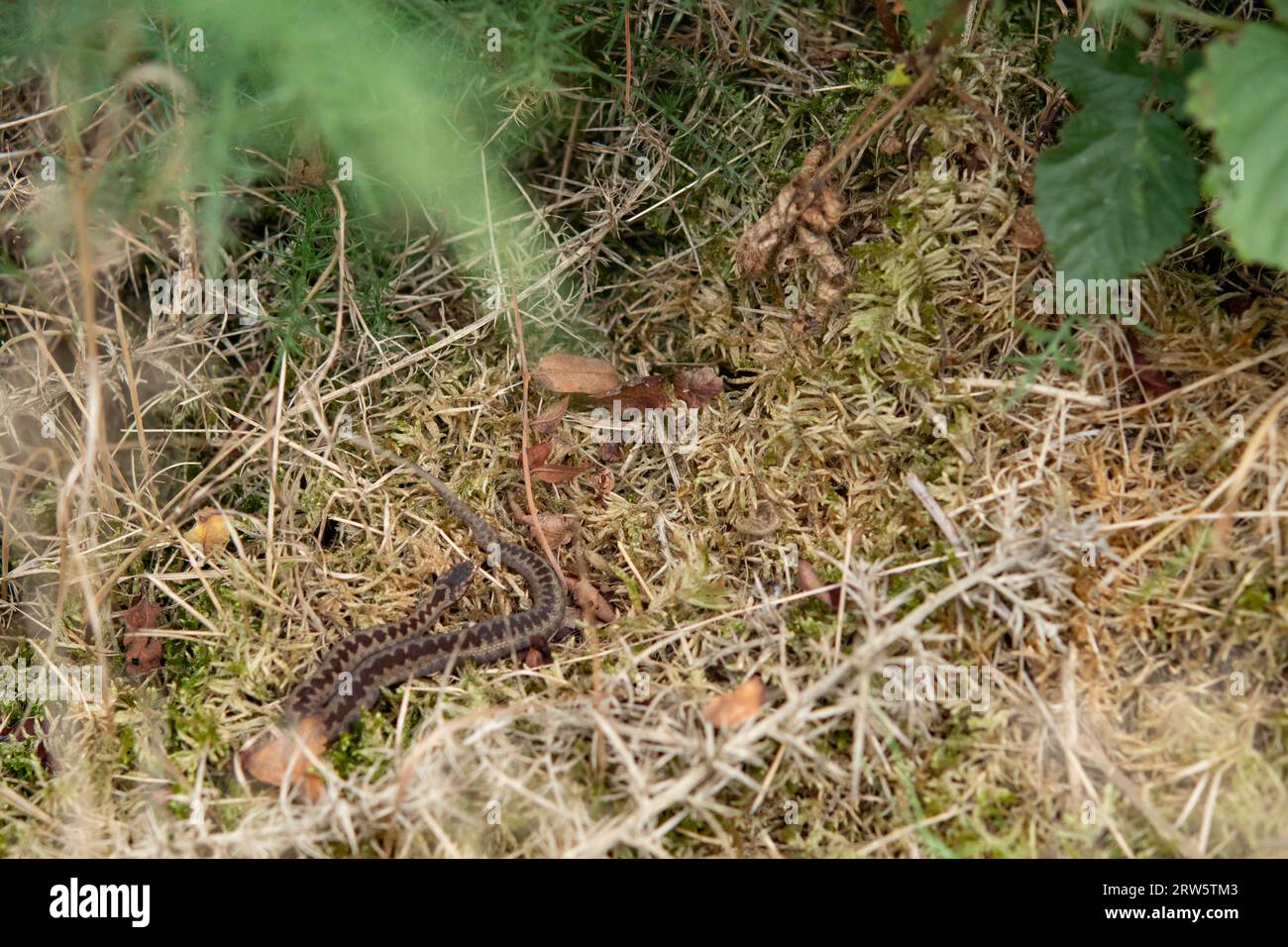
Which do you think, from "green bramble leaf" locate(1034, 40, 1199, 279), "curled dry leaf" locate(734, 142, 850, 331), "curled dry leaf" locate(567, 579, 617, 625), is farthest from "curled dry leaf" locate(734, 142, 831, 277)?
"curled dry leaf" locate(567, 579, 617, 625)

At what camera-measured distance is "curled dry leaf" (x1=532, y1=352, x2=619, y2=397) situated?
4148mm

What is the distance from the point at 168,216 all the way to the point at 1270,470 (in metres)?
4.80

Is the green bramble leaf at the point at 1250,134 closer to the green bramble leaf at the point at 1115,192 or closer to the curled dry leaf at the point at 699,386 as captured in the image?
the green bramble leaf at the point at 1115,192

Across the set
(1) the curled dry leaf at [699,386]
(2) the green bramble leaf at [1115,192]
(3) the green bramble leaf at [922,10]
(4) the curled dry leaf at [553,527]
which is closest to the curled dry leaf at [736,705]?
(4) the curled dry leaf at [553,527]

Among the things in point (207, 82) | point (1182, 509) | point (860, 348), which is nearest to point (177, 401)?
point (207, 82)

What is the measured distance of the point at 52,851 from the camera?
10.7ft

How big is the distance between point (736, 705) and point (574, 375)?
1.69 m

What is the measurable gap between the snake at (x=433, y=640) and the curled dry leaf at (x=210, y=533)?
28.4 inches

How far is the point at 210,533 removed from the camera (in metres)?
4.11

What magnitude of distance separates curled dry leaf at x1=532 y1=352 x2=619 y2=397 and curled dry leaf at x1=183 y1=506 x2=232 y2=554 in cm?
154

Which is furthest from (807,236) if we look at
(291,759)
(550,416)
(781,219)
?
(291,759)

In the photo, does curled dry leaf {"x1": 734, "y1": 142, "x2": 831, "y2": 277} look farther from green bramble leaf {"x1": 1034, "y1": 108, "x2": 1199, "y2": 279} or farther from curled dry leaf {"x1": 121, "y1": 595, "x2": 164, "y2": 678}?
curled dry leaf {"x1": 121, "y1": 595, "x2": 164, "y2": 678}

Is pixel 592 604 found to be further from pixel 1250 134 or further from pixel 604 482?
pixel 1250 134

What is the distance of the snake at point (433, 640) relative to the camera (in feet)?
11.8
